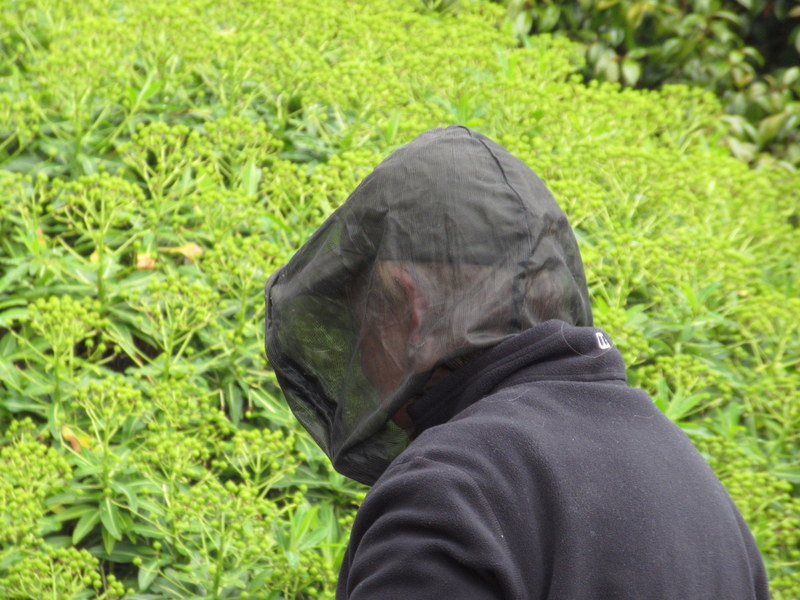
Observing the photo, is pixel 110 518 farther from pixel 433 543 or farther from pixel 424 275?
pixel 433 543

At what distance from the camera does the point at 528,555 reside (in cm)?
141

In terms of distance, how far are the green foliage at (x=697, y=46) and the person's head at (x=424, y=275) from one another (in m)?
4.91

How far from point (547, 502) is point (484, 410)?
6.4 inches

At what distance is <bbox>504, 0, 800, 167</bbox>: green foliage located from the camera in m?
6.56

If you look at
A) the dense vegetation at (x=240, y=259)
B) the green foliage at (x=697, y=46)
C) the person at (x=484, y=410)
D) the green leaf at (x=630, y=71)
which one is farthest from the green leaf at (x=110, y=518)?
the green leaf at (x=630, y=71)

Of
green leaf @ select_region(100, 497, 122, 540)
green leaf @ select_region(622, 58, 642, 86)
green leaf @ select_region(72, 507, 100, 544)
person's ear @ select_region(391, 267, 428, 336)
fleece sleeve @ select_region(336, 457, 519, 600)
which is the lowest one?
green leaf @ select_region(72, 507, 100, 544)

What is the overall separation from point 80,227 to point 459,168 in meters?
2.24

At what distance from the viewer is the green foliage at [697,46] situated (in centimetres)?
656

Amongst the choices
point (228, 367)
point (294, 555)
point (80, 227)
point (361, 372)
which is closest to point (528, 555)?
point (361, 372)

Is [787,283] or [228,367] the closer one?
[228,367]

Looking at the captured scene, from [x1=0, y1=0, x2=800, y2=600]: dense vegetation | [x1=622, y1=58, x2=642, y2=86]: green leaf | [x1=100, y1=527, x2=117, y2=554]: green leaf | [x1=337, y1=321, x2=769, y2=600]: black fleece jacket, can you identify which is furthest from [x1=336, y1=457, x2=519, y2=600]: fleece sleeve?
[x1=622, y1=58, x2=642, y2=86]: green leaf

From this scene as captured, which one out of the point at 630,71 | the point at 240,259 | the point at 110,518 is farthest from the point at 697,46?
the point at 110,518

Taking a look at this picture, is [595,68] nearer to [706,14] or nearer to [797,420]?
[706,14]

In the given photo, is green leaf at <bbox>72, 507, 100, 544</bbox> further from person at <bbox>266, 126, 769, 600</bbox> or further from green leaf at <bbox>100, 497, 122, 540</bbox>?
person at <bbox>266, 126, 769, 600</bbox>
